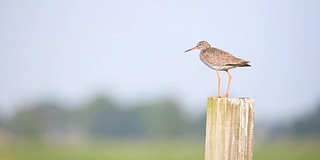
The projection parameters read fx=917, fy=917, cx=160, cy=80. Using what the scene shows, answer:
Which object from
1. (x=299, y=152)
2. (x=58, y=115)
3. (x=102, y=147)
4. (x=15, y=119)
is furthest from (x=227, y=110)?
(x=58, y=115)

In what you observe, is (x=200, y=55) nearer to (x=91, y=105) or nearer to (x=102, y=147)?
(x=102, y=147)

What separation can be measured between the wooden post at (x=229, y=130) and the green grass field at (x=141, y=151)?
37.4 metres

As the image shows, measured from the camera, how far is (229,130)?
6312 millimetres

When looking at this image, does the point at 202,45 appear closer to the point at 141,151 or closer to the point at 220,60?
the point at 220,60

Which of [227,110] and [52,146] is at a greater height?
[52,146]

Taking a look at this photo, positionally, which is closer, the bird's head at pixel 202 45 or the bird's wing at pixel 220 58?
the bird's wing at pixel 220 58

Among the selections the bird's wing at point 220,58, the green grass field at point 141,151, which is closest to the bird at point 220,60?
the bird's wing at point 220,58

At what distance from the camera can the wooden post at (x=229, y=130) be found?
632 centimetres

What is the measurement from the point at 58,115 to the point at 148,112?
11.3m

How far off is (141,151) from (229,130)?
208 feet

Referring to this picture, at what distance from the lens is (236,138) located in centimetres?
633

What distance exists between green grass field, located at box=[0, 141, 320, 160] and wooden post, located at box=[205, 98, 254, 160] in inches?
1474

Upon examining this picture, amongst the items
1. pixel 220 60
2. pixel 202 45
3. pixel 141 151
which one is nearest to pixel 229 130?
pixel 220 60

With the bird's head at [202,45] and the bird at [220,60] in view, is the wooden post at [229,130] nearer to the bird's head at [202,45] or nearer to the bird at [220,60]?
the bird at [220,60]
